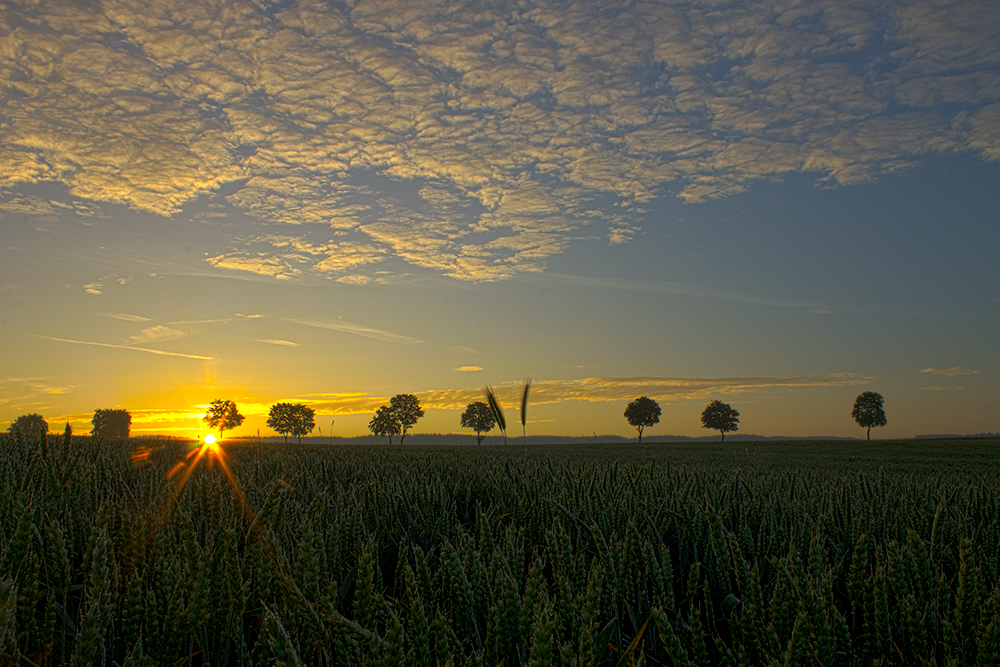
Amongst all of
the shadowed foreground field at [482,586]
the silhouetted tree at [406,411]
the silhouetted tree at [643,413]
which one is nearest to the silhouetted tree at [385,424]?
the silhouetted tree at [406,411]

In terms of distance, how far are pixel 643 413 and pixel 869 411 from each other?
30889 mm

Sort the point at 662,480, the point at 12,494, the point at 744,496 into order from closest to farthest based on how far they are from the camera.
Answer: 1. the point at 12,494
2. the point at 744,496
3. the point at 662,480

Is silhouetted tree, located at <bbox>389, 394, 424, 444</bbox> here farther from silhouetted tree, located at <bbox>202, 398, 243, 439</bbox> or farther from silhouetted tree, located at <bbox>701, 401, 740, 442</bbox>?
silhouetted tree, located at <bbox>701, 401, 740, 442</bbox>

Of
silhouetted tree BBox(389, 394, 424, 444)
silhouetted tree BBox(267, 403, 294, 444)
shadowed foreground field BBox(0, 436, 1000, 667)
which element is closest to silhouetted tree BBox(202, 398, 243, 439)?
silhouetted tree BBox(267, 403, 294, 444)

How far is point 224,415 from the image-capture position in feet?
270

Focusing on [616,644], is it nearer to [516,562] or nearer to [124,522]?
[516,562]

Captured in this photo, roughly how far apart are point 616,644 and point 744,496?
6.80 feet

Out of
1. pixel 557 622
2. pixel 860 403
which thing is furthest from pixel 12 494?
pixel 860 403

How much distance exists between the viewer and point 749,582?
4.88 ft

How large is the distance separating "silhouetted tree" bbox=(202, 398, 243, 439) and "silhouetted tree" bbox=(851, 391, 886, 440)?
288 feet

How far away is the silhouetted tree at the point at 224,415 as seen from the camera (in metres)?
81.3

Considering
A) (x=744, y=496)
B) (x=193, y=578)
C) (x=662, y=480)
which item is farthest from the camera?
(x=662, y=480)

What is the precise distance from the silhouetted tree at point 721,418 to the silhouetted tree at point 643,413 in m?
7.36

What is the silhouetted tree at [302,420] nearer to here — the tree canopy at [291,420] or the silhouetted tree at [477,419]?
the tree canopy at [291,420]
